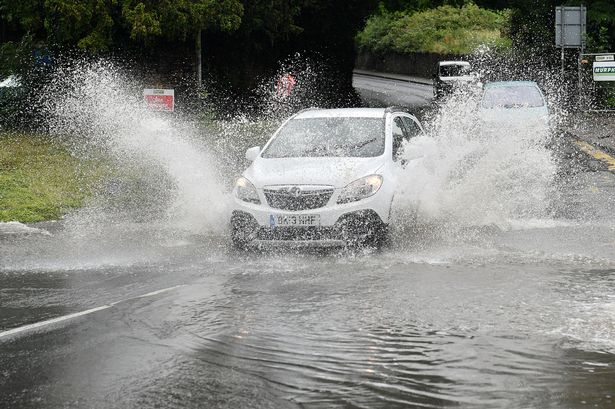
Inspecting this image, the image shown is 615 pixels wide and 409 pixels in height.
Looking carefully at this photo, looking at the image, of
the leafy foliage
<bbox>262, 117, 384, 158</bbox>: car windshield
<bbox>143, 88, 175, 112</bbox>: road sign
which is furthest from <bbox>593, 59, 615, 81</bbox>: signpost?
<bbox>262, 117, 384, 158</bbox>: car windshield

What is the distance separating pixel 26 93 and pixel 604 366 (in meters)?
23.4

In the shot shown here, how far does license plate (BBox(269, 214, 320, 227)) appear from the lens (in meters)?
11.0

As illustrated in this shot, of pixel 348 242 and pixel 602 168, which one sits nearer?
pixel 348 242

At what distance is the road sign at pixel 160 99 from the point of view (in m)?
20.8

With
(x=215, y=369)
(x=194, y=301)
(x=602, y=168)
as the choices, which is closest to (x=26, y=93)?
(x=602, y=168)

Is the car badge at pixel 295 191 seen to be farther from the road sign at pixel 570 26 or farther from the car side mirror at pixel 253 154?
the road sign at pixel 570 26

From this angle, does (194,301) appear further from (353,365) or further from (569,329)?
(569,329)

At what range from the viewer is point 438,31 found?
212ft

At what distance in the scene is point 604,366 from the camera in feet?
21.5

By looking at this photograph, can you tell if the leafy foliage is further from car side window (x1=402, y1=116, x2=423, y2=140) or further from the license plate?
the license plate

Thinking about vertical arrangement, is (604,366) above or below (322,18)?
below

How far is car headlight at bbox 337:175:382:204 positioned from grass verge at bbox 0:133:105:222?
6.01 meters

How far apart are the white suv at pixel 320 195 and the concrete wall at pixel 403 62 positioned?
4598 cm

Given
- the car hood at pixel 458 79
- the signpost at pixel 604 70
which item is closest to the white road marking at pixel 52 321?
the signpost at pixel 604 70
